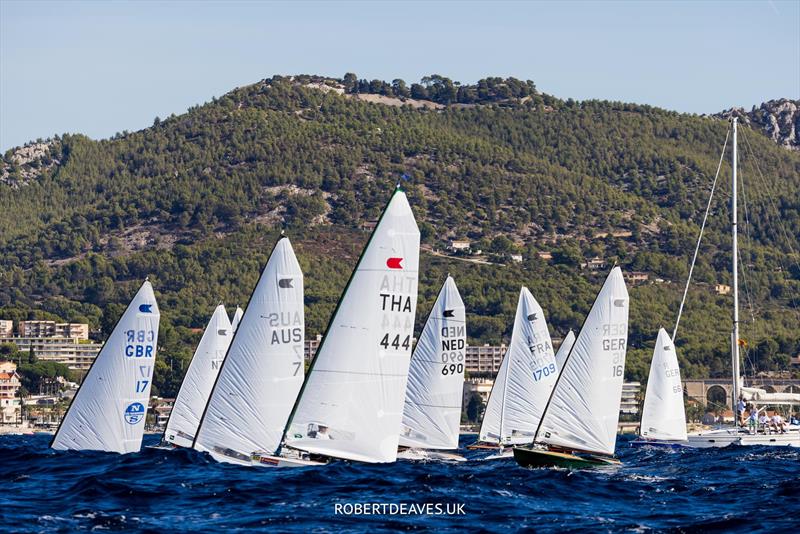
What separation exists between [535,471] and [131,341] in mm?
12860

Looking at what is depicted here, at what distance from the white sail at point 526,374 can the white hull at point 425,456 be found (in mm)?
6904

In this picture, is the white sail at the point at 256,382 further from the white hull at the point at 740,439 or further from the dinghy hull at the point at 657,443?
the dinghy hull at the point at 657,443

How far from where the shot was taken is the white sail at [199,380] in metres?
57.8

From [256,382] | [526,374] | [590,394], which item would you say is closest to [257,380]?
[256,382]

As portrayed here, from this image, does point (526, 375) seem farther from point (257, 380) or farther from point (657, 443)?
point (257, 380)

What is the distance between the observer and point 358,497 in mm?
36219

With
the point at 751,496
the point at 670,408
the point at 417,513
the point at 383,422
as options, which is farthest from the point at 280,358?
the point at 670,408

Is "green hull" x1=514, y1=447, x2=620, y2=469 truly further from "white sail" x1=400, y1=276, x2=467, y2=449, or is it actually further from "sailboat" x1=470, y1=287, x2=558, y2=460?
"sailboat" x1=470, y1=287, x2=558, y2=460

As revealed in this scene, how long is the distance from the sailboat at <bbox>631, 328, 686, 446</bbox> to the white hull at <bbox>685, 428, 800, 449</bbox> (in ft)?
7.18

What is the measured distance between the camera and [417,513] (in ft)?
113

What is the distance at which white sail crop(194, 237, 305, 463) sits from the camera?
1649 inches

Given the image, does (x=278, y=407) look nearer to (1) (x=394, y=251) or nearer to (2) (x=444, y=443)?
(1) (x=394, y=251)

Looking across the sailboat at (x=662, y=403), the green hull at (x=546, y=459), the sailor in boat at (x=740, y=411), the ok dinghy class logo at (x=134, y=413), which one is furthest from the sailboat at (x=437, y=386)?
the sailor in boat at (x=740, y=411)

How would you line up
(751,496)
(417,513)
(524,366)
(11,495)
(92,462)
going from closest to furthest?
(417,513) → (11,495) → (751,496) → (92,462) → (524,366)
